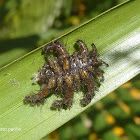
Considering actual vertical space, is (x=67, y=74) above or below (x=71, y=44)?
below

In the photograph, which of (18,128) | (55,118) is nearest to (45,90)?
(55,118)

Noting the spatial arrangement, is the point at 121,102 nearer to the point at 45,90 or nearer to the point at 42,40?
the point at 45,90

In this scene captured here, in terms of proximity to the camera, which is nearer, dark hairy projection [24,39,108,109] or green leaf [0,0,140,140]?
green leaf [0,0,140,140]

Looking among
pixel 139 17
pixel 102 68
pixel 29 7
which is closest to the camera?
pixel 139 17
